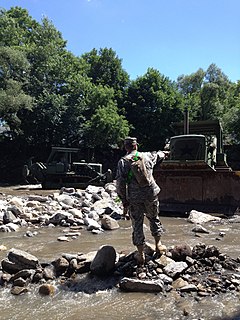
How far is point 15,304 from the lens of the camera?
3463 mm

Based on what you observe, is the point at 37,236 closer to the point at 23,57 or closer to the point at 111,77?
the point at 23,57

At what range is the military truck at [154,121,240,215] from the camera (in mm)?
8781

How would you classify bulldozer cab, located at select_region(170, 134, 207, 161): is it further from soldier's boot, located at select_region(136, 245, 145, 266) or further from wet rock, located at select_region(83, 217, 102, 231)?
soldier's boot, located at select_region(136, 245, 145, 266)

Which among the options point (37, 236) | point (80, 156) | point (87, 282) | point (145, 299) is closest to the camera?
point (145, 299)

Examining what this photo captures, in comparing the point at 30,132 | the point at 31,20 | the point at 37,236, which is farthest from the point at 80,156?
the point at 37,236

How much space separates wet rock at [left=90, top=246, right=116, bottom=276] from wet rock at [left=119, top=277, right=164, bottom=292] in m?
0.39

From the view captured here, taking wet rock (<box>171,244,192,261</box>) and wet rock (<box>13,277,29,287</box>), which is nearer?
wet rock (<box>13,277,29,287</box>)

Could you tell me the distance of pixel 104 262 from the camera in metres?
4.09

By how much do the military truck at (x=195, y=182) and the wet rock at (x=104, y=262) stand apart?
17.0 ft

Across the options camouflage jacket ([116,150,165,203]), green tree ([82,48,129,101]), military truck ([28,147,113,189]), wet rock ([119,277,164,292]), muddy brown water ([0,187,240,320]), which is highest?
green tree ([82,48,129,101])

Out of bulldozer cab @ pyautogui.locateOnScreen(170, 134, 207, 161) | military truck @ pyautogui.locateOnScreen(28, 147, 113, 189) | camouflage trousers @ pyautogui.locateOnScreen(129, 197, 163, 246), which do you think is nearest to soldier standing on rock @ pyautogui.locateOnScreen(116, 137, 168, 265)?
camouflage trousers @ pyautogui.locateOnScreen(129, 197, 163, 246)

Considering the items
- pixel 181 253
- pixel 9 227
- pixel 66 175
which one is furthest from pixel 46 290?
pixel 66 175

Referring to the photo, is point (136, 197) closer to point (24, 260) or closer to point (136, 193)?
point (136, 193)

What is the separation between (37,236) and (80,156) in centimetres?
1889
